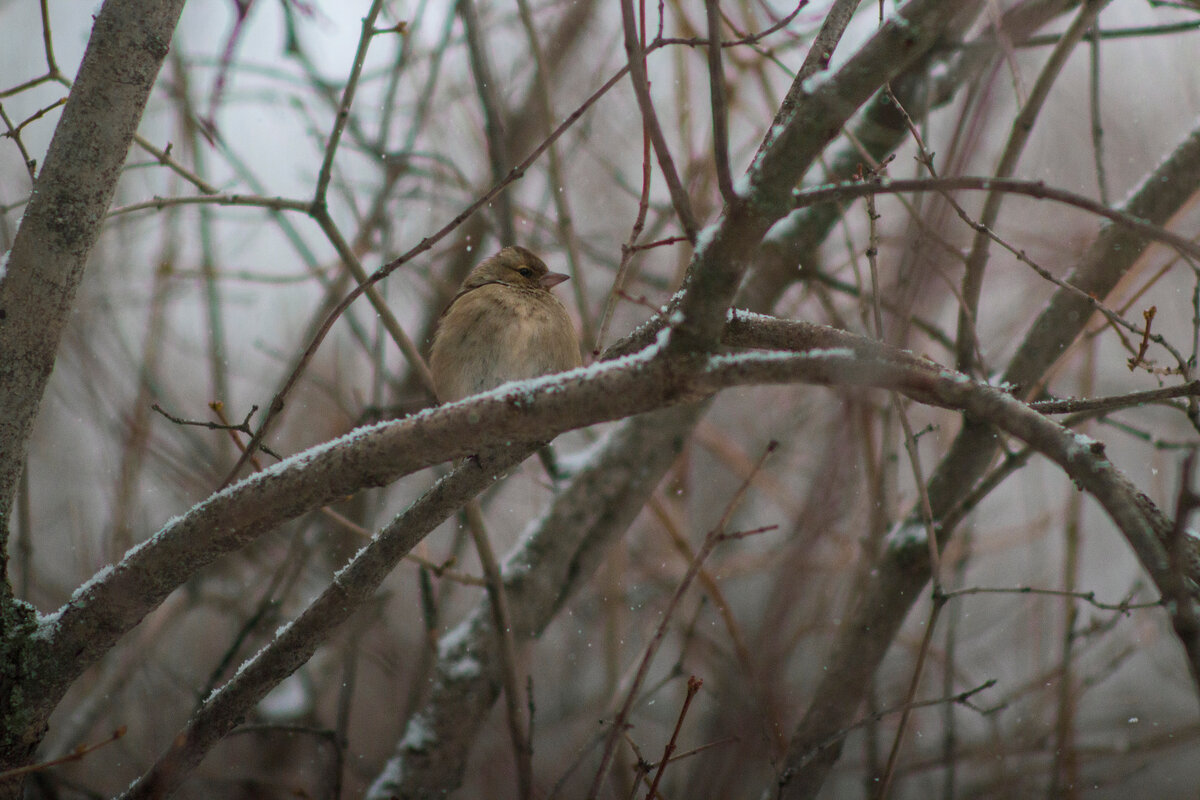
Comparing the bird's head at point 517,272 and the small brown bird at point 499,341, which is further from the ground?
the bird's head at point 517,272

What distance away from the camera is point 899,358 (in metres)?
1.63

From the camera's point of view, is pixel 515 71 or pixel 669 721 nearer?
pixel 515 71

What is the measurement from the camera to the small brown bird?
9.83ft

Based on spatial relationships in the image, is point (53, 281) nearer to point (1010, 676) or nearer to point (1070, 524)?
point (1070, 524)

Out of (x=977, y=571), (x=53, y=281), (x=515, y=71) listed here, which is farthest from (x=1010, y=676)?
(x=53, y=281)

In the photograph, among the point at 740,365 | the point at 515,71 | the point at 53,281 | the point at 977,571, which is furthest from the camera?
the point at 977,571

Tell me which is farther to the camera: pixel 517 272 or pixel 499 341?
pixel 517 272

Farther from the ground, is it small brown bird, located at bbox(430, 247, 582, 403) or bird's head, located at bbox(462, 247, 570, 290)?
bird's head, located at bbox(462, 247, 570, 290)

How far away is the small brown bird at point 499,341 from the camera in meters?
3.00

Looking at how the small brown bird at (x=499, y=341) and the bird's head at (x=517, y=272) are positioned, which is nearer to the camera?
the small brown bird at (x=499, y=341)

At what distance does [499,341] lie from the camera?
3.00 m

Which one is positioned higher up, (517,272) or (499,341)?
(517,272)

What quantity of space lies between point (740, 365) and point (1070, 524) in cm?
303

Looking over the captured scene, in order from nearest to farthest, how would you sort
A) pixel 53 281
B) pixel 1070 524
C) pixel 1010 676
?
pixel 53 281 → pixel 1070 524 → pixel 1010 676
